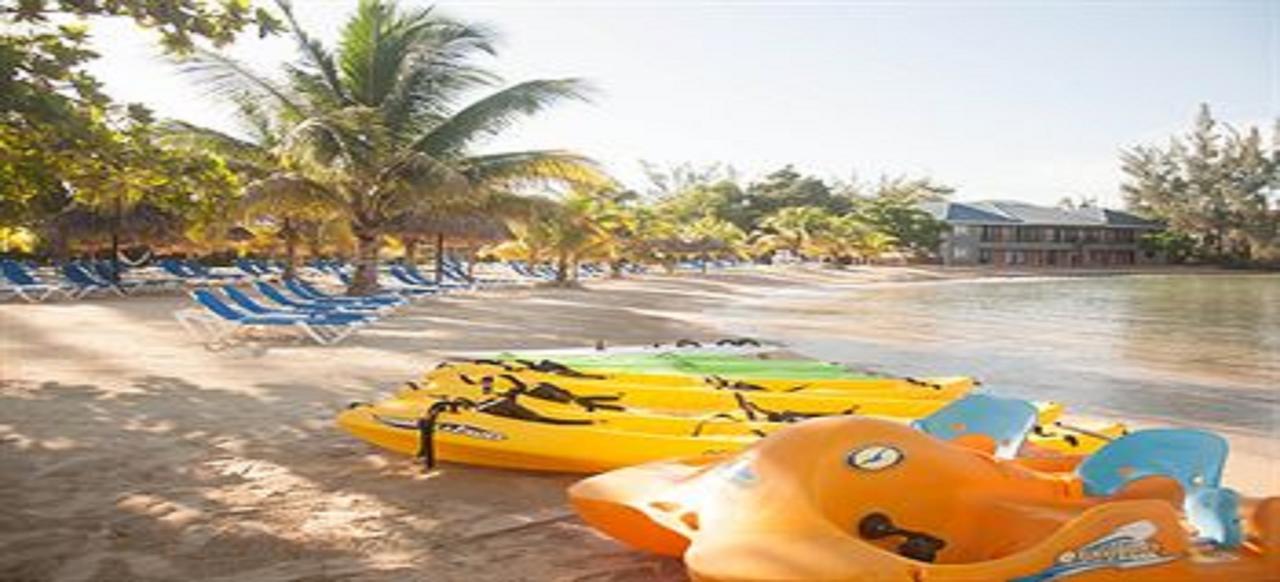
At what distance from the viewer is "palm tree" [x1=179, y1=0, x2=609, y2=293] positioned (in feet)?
55.2

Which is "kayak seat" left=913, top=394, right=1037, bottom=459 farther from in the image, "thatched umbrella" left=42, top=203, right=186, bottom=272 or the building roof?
the building roof

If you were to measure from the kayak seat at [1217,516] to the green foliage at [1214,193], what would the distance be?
3015 inches

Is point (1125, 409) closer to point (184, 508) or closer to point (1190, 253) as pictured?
point (184, 508)

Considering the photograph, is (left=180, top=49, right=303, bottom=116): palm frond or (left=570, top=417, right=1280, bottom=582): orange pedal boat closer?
(left=570, top=417, right=1280, bottom=582): orange pedal boat

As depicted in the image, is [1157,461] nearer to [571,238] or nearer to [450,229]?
[450,229]

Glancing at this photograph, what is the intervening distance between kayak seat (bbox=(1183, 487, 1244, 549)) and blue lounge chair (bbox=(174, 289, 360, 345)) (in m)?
9.15

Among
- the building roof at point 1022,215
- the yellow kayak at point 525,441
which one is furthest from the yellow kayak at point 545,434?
the building roof at point 1022,215

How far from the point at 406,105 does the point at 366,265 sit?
3.35 m

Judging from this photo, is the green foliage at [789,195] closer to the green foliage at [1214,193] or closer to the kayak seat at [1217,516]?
the green foliage at [1214,193]

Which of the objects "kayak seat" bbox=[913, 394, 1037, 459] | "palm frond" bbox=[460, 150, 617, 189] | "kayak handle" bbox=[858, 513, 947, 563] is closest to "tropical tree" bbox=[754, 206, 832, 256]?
"palm frond" bbox=[460, 150, 617, 189]

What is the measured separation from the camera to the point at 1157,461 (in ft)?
13.0

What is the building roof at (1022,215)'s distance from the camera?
212 feet

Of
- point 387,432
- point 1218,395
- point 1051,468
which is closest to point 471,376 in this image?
point 387,432

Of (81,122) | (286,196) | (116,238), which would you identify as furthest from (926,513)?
(116,238)
